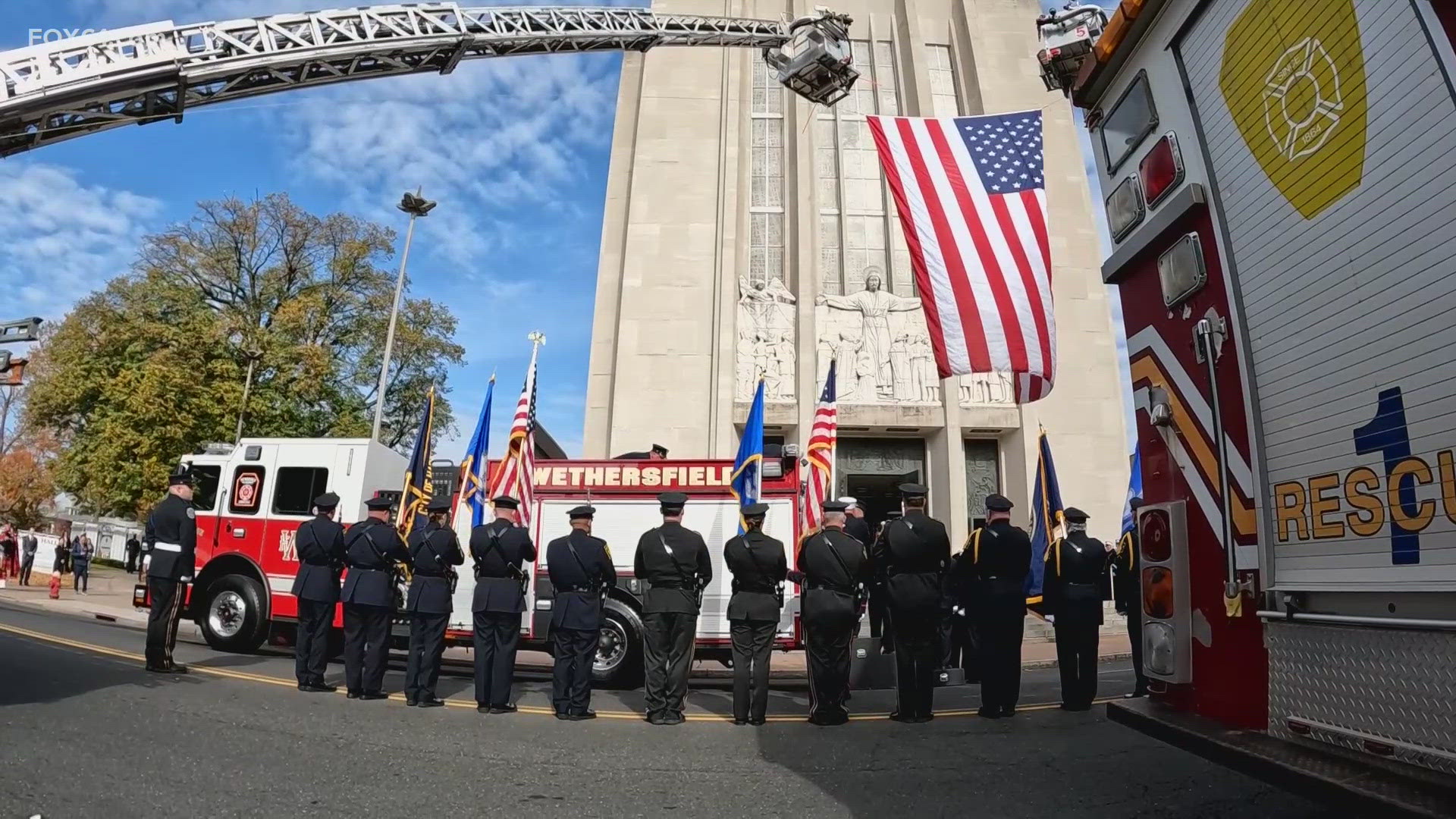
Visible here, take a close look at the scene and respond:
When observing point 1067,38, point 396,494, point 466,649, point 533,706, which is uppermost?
point 1067,38

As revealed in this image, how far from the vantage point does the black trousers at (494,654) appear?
6.66 m

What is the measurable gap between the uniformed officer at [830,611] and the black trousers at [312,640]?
4.46 meters

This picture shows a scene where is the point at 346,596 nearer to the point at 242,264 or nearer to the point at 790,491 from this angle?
the point at 790,491

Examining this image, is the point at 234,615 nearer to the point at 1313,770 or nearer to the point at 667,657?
the point at 667,657

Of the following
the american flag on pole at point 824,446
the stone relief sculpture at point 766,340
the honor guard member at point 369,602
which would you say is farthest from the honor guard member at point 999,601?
the stone relief sculpture at point 766,340

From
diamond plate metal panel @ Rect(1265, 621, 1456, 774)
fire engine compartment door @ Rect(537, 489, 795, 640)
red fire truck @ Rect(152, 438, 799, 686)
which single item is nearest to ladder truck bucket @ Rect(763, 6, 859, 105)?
red fire truck @ Rect(152, 438, 799, 686)

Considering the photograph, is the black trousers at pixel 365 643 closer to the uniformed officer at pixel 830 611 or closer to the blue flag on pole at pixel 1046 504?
the uniformed officer at pixel 830 611

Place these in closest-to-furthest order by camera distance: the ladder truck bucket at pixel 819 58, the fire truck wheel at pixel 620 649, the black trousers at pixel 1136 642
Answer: the black trousers at pixel 1136 642 → the fire truck wheel at pixel 620 649 → the ladder truck bucket at pixel 819 58

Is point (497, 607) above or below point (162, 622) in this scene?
above

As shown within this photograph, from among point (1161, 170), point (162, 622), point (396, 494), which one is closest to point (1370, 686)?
point (1161, 170)

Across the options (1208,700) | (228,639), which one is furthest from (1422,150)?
(228,639)

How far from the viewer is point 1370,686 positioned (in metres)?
2.21

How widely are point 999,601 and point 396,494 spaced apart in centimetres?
784

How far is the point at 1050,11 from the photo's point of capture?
4566 millimetres
